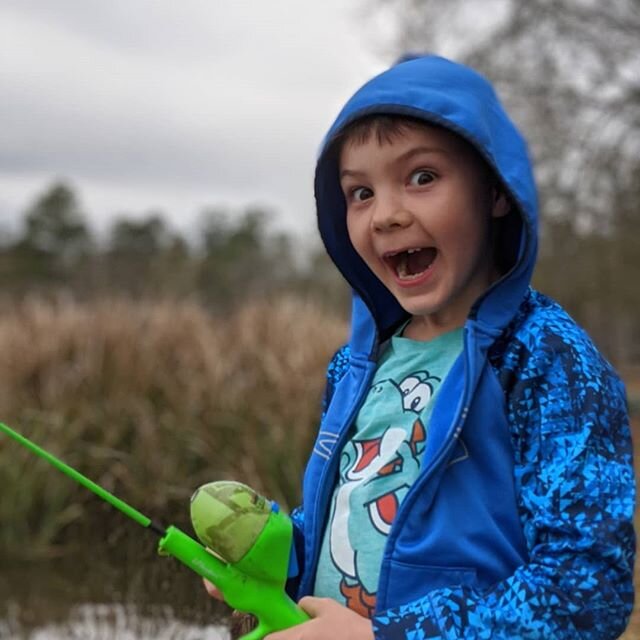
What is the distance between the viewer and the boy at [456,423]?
1.37 m

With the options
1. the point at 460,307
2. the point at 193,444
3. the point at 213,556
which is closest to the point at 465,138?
the point at 460,307

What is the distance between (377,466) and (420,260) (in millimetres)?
363

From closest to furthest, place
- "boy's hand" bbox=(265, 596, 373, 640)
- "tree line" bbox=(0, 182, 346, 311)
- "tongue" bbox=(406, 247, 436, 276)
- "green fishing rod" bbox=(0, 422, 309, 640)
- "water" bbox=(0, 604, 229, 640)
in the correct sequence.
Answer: "boy's hand" bbox=(265, 596, 373, 640) < "green fishing rod" bbox=(0, 422, 309, 640) < "tongue" bbox=(406, 247, 436, 276) < "water" bbox=(0, 604, 229, 640) < "tree line" bbox=(0, 182, 346, 311)

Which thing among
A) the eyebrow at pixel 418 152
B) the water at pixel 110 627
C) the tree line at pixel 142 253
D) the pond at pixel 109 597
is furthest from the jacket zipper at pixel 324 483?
the tree line at pixel 142 253

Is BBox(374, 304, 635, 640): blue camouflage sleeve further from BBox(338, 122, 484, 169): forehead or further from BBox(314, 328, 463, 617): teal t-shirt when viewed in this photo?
BBox(338, 122, 484, 169): forehead

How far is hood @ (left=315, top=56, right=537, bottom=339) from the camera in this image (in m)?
1.57

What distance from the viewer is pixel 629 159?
47.9 ft

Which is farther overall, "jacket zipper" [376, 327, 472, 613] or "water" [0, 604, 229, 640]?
"water" [0, 604, 229, 640]

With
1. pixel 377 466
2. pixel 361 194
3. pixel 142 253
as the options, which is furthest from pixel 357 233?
pixel 142 253

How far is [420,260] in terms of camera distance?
168 centimetres

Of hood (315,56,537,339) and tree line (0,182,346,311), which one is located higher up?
tree line (0,182,346,311)

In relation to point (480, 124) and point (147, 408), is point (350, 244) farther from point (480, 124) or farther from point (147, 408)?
point (147, 408)

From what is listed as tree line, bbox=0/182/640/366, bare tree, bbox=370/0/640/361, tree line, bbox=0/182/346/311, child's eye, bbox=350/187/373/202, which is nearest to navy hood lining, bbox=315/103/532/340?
child's eye, bbox=350/187/373/202

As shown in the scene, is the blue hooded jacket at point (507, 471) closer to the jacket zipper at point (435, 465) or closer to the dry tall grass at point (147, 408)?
the jacket zipper at point (435, 465)
